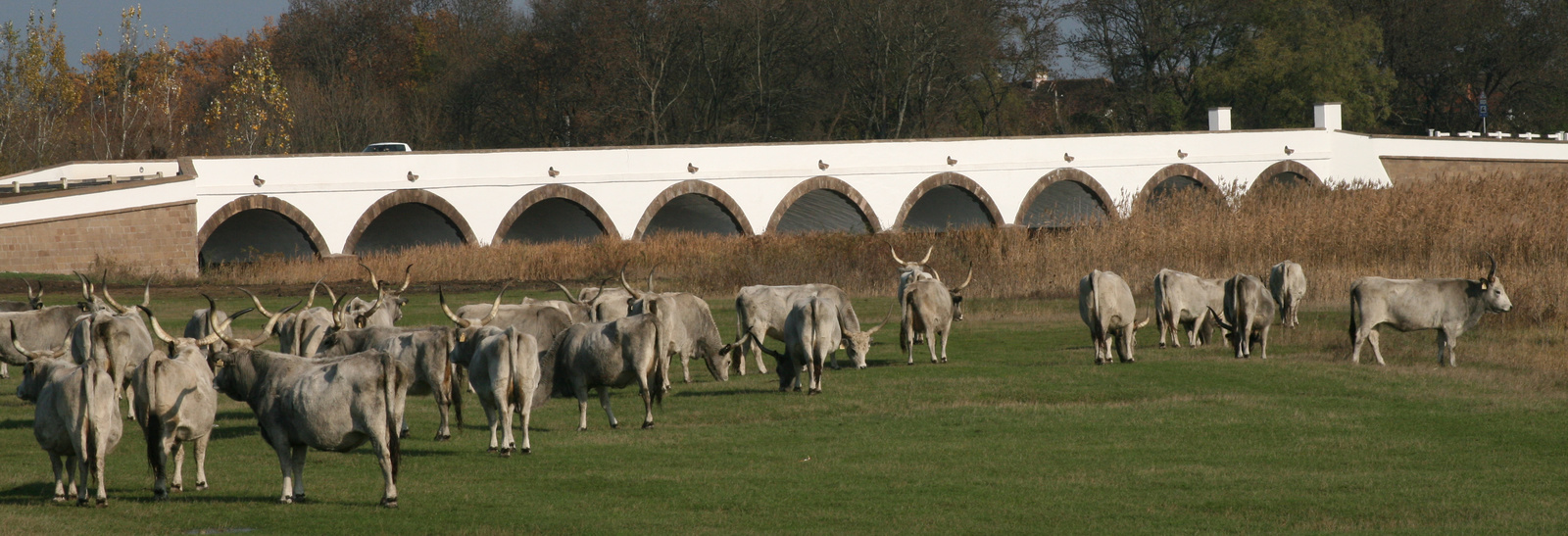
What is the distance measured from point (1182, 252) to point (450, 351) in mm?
19220

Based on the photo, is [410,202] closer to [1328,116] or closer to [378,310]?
[378,310]

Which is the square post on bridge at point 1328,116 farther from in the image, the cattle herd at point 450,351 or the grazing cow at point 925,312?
the grazing cow at point 925,312

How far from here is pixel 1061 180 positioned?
5222 cm

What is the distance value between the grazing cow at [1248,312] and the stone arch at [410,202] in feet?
92.4

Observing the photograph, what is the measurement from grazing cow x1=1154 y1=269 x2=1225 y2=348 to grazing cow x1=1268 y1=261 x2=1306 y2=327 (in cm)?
81

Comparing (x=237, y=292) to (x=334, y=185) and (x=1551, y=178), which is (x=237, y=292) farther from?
(x=1551, y=178)

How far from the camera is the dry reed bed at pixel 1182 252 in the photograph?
2667 cm

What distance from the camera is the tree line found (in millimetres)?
62594

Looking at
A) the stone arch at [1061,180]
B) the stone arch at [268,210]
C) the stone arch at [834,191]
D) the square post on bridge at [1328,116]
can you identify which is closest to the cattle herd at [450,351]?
the stone arch at [268,210]

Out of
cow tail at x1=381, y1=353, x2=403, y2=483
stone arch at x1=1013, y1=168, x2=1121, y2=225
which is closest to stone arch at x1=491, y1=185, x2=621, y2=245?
stone arch at x1=1013, y1=168, x2=1121, y2=225

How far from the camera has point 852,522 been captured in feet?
33.3

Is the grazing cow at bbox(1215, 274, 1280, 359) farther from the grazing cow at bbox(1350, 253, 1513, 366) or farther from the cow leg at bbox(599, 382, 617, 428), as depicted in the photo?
the cow leg at bbox(599, 382, 617, 428)

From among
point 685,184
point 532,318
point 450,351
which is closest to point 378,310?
point 532,318

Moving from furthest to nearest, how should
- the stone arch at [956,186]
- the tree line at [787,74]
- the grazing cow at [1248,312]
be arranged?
the tree line at [787,74], the stone arch at [956,186], the grazing cow at [1248,312]
